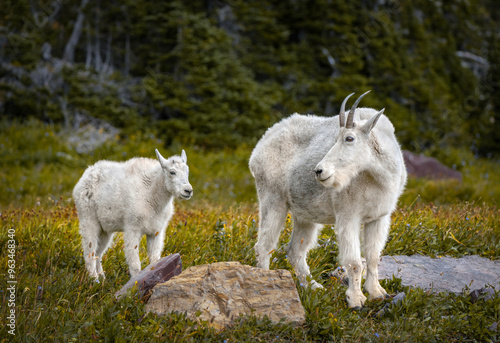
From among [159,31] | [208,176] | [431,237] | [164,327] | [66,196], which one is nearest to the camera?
[164,327]

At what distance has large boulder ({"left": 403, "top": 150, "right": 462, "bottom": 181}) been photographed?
47.4ft

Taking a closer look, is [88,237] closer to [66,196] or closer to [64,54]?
[66,196]

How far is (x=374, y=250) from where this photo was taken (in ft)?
17.6

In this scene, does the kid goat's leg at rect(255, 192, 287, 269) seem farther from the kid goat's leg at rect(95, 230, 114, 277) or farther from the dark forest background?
the dark forest background

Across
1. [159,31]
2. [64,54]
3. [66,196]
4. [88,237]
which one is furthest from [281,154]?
[64,54]

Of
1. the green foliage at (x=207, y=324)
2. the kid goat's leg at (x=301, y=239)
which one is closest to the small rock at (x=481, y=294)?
the green foliage at (x=207, y=324)

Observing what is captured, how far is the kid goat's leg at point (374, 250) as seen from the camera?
5.36 metres

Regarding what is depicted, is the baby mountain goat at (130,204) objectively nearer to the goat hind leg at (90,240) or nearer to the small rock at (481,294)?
the goat hind leg at (90,240)

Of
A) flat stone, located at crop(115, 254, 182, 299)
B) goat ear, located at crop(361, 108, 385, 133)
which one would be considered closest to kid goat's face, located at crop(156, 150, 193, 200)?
flat stone, located at crop(115, 254, 182, 299)

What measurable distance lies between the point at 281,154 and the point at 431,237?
2565mm

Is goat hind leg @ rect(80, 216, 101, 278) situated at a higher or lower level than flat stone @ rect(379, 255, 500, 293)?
higher

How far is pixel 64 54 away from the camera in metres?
16.3

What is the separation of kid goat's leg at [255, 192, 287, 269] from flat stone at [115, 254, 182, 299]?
3.65ft

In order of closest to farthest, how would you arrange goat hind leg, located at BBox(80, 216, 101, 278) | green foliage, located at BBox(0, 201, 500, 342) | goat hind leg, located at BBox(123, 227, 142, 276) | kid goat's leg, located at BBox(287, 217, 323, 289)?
green foliage, located at BBox(0, 201, 500, 342)
goat hind leg, located at BBox(123, 227, 142, 276)
goat hind leg, located at BBox(80, 216, 101, 278)
kid goat's leg, located at BBox(287, 217, 323, 289)
